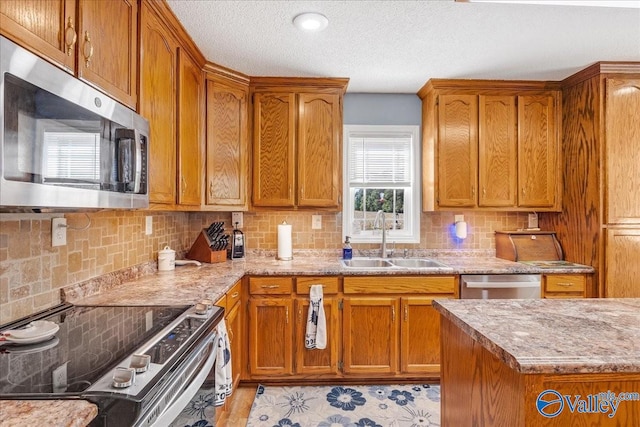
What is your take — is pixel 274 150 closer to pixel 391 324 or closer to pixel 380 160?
pixel 380 160

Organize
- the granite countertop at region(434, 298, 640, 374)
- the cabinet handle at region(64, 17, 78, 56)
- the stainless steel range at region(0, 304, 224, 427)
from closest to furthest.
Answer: the stainless steel range at region(0, 304, 224, 427)
the granite countertop at region(434, 298, 640, 374)
the cabinet handle at region(64, 17, 78, 56)

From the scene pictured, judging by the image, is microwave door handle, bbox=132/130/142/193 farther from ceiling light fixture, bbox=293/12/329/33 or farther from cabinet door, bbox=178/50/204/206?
ceiling light fixture, bbox=293/12/329/33

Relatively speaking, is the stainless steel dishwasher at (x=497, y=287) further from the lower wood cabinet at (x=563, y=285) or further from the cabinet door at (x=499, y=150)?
the cabinet door at (x=499, y=150)

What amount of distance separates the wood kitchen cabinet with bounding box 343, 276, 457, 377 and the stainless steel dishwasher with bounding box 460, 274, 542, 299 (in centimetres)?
12

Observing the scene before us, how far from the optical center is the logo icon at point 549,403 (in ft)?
3.05

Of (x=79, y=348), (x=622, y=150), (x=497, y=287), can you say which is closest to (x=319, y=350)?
(x=497, y=287)

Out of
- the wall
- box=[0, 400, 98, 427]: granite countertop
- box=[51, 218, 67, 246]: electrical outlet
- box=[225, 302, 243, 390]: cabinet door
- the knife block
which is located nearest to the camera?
box=[0, 400, 98, 427]: granite countertop

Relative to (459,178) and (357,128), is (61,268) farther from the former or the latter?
(459,178)

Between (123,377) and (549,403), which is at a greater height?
(123,377)

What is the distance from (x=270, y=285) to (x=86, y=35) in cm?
180

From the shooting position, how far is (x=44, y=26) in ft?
3.26

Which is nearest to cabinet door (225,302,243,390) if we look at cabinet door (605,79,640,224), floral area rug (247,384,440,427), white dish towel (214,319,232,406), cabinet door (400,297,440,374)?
floral area rug (247,384,440,427)

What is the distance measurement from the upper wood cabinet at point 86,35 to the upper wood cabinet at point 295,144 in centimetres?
130

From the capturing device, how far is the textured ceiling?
186cm
